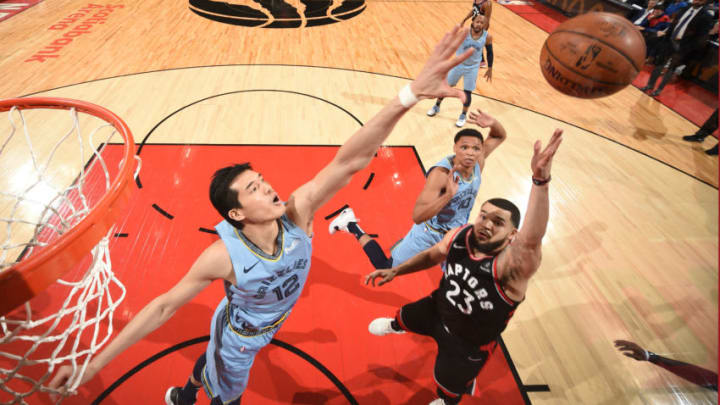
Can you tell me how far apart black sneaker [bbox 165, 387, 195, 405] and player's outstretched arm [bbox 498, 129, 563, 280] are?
2.32 metres

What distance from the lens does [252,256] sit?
2.02 m

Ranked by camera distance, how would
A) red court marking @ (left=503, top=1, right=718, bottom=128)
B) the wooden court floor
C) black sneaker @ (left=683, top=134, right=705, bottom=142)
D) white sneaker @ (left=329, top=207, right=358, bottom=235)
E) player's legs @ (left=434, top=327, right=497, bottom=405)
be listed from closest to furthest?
player's legs @ (left=434, top=327, right=497, bottom=405), the wooden court floor, white sneaker @ (left=329, top=207, right=358, bottom=235), black sneaker @ (left=683, top=134, right=705, bottom=142), red court marking @ (left=503, top=1, right=718, bottom=128)

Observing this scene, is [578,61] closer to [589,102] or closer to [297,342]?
[297,342]

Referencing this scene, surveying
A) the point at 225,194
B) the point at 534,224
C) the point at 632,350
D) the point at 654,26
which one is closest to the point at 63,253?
the point at 225,194

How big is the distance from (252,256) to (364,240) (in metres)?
1.60

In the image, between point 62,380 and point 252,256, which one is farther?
point 252,256

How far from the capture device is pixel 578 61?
7.76 ft

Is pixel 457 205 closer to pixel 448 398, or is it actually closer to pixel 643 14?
pixel 448 398

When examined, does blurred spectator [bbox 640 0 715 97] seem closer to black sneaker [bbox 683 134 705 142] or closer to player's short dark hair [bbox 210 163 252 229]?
black sneaker [bbox 683 134 705 142]

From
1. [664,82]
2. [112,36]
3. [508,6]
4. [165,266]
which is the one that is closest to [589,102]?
[664,82]

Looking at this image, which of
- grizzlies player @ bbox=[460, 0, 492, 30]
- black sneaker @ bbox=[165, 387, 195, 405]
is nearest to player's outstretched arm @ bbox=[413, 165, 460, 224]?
black sneaker @ bbox=[165, 387, 195, 405]

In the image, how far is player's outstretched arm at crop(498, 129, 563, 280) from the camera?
70.2 inches

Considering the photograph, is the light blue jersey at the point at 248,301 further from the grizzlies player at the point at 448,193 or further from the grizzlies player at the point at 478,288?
the grizzlies player at the point at 448,193

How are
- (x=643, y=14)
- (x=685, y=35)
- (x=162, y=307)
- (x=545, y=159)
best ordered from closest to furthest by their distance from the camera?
(x=545, y=159) < (x=162, y=307) < (x=685, y=35) < (x=643, y=14)
